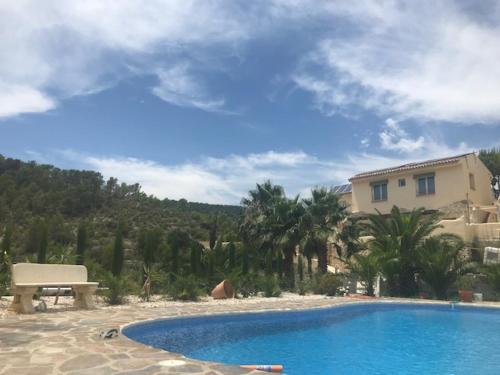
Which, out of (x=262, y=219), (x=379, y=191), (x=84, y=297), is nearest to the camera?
(x=84, y=297)

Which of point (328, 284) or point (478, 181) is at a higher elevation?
point (478, 181)

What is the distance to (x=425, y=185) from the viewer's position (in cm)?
2966

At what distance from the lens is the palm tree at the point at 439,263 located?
1961 cm

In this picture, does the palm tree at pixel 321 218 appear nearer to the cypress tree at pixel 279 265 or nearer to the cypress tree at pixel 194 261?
the cypress tree at pixel 279 265

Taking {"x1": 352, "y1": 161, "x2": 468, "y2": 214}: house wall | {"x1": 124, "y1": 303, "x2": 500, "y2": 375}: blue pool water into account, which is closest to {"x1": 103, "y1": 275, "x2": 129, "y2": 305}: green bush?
{"x1": 124, "y1": 303, "x2": 500, "y2": 375}: blue pool water

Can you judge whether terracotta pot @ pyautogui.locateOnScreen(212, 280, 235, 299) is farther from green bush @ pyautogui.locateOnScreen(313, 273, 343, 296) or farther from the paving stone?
the paving stone

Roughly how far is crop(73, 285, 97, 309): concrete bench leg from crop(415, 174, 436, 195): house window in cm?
2339

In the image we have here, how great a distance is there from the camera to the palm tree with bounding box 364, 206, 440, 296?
68.6 ft

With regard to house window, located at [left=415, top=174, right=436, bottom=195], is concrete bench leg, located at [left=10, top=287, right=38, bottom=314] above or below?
below

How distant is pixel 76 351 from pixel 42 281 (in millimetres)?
6275

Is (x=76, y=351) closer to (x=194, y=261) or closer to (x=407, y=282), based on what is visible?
(x=194, y=261)

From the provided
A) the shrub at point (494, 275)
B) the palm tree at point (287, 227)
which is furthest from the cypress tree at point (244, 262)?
the shrub at point (494, 275)

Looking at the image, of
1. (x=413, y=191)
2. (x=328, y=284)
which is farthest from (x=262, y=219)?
(x=413, y=191)

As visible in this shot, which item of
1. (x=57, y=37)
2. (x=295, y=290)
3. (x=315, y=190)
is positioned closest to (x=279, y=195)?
(x=315, y=190)
